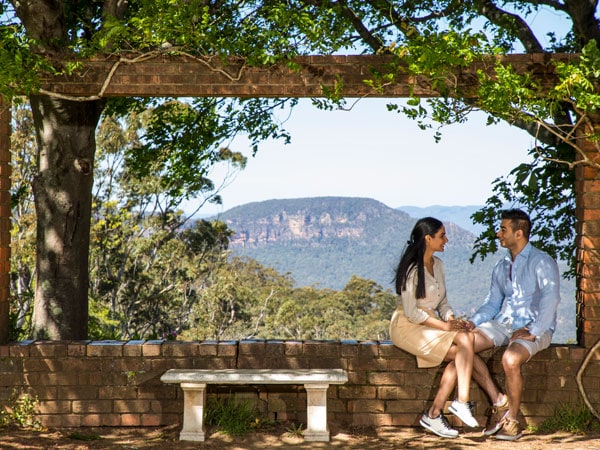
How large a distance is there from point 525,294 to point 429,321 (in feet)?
2.32

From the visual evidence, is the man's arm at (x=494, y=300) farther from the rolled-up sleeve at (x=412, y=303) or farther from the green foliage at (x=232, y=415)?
the green foliage at (x=232, y=415)

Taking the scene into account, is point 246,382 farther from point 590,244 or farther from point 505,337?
point 590,244

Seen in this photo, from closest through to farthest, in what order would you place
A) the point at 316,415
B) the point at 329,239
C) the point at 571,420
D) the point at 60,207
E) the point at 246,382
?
1. the point at 246,382
2. the point at 316,415
3. the point at 571,420
4. the point at 60,207
5. the point at 329,239

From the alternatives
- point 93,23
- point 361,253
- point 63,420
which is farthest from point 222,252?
point 361,253

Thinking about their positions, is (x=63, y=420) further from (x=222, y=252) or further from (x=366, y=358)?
(x=222, y=252)

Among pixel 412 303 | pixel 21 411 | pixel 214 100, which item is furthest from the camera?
pixel 214 100

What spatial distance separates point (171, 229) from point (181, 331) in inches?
126

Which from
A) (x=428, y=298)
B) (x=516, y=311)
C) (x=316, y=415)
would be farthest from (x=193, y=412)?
(x=516, y=311)

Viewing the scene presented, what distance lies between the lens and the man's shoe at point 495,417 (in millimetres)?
5633

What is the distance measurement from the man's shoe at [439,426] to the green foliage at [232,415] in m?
1.18

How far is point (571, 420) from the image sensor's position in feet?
19.1

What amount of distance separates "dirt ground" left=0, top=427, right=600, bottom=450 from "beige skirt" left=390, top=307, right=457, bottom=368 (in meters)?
0.55

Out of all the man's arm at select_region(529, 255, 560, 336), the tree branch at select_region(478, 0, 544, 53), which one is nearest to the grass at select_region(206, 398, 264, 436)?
the man's arm at select_region(529, 255, 560, 336)

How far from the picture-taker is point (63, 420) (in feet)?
19.6
